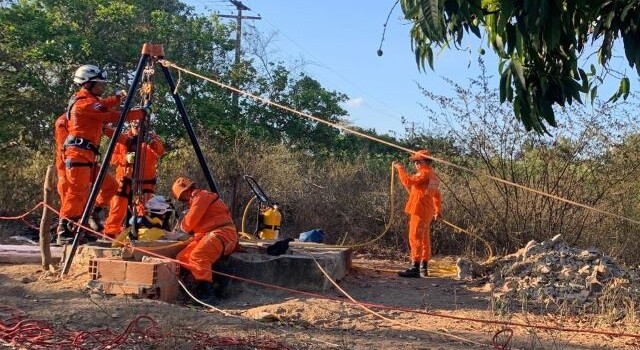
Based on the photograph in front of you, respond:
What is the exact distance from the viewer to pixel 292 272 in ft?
28.6

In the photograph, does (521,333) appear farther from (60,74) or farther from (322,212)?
(60,74)

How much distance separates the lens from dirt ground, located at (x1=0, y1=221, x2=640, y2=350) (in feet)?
19.3

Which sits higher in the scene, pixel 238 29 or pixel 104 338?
pixel 238 29

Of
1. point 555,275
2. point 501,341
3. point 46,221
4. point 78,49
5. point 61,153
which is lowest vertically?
point 501,341

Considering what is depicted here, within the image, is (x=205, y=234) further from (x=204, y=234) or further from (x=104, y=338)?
(x=104, y=338)

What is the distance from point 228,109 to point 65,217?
1186 cm

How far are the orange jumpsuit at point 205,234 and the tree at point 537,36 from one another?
4.74 meters

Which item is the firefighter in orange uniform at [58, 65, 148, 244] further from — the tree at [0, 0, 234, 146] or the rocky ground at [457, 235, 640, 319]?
the tree at [0, 0, 234, 146]

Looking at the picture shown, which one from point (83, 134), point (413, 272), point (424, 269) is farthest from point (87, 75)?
point (424, 269)

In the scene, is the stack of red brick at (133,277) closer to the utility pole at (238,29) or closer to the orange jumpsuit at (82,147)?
the orange jumpsuit at (82,147)

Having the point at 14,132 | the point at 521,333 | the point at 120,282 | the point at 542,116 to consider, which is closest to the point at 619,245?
the point at 521,333

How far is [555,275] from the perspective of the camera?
31.1ft

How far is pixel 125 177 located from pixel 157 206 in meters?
0.61

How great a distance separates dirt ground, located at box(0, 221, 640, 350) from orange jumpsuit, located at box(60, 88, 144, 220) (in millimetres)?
853
